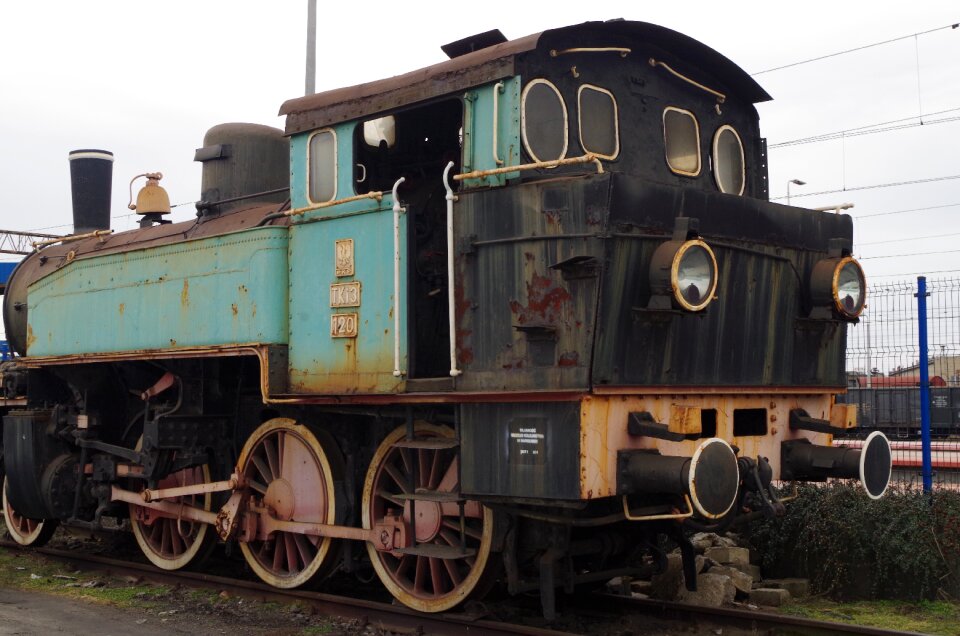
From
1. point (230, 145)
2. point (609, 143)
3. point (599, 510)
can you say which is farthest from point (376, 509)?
point (230, 145)

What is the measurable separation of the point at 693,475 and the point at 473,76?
2.76 meters

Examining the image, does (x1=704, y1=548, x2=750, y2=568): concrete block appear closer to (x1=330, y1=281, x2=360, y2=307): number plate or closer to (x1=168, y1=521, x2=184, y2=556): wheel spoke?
(x1=330, y1=281, x2=360, y2=307): number plate

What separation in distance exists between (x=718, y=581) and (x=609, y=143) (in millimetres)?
3341

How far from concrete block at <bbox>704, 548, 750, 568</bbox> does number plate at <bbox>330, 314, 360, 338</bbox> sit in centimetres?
363

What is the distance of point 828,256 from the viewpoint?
734cm

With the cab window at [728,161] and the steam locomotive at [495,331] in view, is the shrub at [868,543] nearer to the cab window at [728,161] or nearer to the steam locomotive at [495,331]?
the steam locomotive at [495,331]

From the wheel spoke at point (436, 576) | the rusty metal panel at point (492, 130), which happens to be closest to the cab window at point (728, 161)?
the rusty metal panel at point (492, 130)

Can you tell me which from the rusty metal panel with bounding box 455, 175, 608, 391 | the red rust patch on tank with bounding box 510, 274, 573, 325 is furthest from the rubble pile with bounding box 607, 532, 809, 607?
the red rust patch on tank with bounding box 510, 274, 573, 325

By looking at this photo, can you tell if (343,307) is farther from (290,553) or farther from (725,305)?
(725,305)

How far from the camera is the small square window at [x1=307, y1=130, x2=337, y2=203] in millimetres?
7508

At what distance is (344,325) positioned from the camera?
286 inches

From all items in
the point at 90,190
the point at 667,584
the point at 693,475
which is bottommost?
the point at 667,584

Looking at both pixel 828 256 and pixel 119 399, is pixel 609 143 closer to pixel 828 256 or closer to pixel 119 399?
pixel 828 256

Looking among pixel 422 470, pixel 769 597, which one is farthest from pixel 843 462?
pixel 422 470
